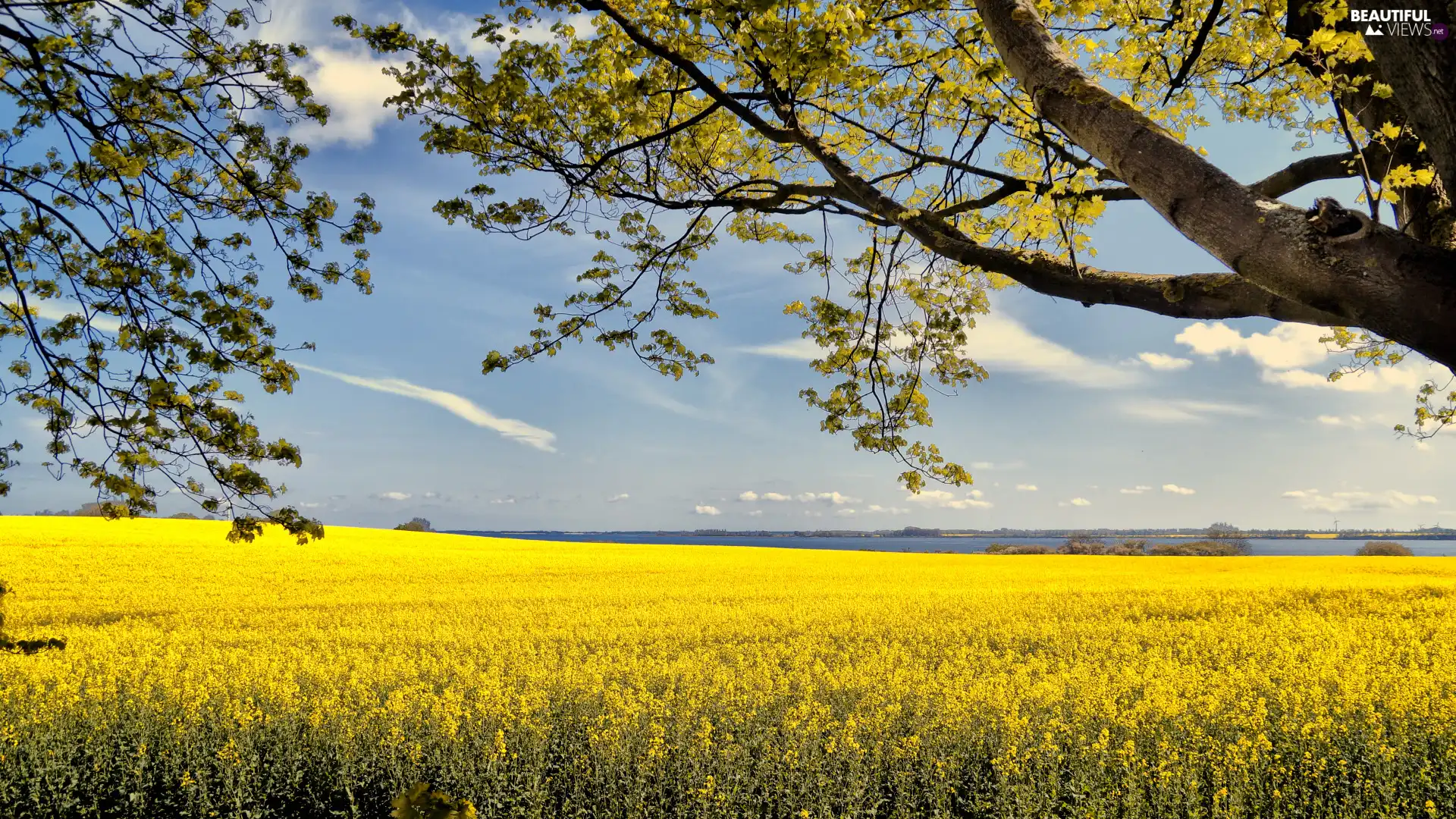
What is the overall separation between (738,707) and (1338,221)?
722cm

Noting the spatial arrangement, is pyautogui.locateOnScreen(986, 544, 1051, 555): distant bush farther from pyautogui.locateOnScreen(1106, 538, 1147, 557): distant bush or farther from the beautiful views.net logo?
the beautiful views.net logo

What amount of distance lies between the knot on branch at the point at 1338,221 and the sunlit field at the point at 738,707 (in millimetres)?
4939

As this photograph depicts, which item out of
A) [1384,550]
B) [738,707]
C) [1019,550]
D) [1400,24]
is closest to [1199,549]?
[1384,550]

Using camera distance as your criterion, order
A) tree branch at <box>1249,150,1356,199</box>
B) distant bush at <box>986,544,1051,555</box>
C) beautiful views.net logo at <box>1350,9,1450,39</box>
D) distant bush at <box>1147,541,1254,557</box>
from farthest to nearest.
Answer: distant bush at <box>1147,541,1254,557</box>
distant bush at <box>986,544,1051,555</box>
tree branch at <box>1249,150,1356,199</box>
beautiful views.net logo at <box>1350,9,1450,39</box>

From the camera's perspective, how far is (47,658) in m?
10.7

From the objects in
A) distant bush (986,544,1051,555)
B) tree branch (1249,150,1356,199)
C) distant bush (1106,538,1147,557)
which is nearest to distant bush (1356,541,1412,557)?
distant bush (1106,538,1147,557)

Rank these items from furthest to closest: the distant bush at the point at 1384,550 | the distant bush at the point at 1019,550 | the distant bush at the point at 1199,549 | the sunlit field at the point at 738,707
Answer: the distant bush at the point at 1199,549, the distant bush at the point at 1019,550, the distant bush at the point at 1384,550, the sunlit field at the point at 738,707

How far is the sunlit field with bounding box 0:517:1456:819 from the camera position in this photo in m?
6.43

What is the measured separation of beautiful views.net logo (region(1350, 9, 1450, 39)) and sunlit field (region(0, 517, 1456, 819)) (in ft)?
18.2

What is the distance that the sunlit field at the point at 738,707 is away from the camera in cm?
643

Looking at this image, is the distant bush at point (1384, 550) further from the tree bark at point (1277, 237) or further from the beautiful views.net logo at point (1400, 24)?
the beautiful views.net logo at point (1400, 24)

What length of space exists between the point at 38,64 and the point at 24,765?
247 inches

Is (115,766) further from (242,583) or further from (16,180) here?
(242,583)

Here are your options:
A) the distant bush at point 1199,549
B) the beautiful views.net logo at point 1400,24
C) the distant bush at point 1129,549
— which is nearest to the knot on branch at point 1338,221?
the beautiful views.net logo at point 1400,24
